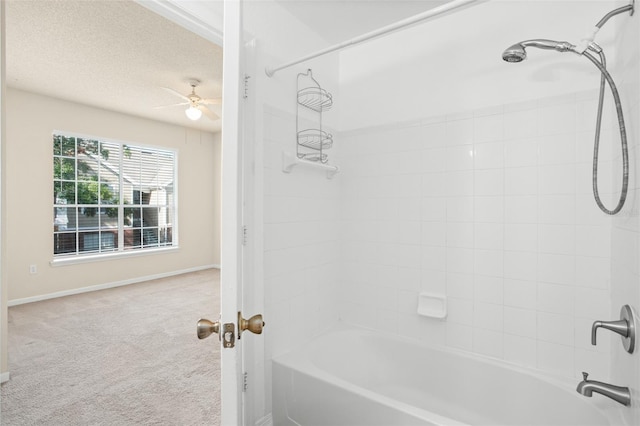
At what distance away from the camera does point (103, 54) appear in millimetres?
3166

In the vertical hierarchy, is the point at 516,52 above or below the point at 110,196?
above

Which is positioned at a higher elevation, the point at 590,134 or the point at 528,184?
the point at 590,134

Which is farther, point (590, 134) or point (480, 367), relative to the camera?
point (480, 367)

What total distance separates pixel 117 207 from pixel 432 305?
16.4 feet

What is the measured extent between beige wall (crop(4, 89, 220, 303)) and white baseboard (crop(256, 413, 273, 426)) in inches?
152

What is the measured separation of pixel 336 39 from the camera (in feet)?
7.77

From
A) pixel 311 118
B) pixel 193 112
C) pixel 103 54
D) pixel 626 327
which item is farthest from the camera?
pixel 193 112

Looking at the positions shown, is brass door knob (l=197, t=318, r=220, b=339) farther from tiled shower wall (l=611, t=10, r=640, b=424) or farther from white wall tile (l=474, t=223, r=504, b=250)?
white wall tile (l=474, t=223, r=504, b=250)

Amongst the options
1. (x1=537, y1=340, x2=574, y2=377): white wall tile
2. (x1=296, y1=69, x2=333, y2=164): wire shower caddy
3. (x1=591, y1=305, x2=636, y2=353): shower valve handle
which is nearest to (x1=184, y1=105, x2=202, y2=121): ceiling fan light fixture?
(x1=296, y1=69, x2=333, y2=164): wire shower caddy

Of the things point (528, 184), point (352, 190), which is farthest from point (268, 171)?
point (528, 184)

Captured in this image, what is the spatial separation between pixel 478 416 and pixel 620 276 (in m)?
1.03

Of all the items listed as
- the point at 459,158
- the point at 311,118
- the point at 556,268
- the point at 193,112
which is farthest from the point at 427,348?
the point at 193,112

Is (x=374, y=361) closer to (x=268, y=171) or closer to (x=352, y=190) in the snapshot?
(x=352, y=190)

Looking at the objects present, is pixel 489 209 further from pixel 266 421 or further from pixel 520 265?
pixel 266 421
